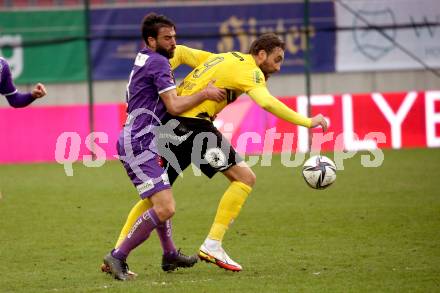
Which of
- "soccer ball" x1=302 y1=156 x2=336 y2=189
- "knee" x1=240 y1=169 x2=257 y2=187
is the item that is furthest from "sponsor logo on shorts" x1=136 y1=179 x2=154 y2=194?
"soccer ball" x1=302 y1=156 x2=336 y2=189

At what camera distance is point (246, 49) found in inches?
736

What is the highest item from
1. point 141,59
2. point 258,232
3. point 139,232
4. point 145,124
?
point 141,59

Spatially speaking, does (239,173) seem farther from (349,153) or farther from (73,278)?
(349,153)

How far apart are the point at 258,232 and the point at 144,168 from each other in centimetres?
269

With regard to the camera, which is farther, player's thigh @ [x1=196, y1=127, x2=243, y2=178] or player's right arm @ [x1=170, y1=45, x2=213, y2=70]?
player's right arm @ [x1=170, y1=45, x2=213, y2=70]

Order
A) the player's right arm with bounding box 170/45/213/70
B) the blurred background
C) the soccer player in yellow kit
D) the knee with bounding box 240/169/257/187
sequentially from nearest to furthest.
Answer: the soccer player in yellow kit, the knee with bounding box 240/169/257/187, the player's right arm with bounding box 170/45/213/70, the blurred background

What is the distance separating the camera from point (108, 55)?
713 inches

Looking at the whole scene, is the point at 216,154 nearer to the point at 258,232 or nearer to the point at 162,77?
the point at 162,77

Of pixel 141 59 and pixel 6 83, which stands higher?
pixel 141 59

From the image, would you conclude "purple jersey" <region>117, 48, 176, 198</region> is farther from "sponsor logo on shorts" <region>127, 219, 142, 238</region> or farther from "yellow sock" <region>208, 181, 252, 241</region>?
"yellow sock" <region>208, 181, 252, 241</region>

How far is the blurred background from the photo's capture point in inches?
687

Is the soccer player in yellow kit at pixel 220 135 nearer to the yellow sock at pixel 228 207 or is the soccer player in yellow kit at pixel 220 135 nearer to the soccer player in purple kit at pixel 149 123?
the yellow sock at pixel 228 207

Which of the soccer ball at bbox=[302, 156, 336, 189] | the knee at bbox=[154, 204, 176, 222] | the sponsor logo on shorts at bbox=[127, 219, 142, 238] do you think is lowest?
the sponsor logo on shorts at bbox=[127, 219, 142, 238]

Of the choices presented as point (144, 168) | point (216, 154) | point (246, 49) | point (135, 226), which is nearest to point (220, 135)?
point (216, 154)
